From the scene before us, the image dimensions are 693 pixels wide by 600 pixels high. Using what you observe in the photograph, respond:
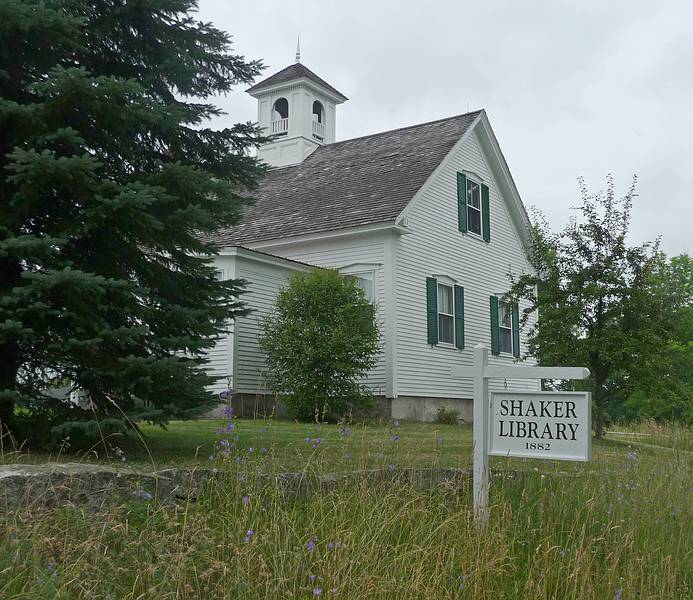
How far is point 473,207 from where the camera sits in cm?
2158

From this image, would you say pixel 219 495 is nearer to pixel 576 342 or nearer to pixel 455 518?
pixel 455 518

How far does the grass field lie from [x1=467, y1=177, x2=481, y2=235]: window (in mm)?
15327

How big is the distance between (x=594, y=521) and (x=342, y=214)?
45.9 feet

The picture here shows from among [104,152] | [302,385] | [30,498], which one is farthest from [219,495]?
[302,385]

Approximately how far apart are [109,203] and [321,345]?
946 cm

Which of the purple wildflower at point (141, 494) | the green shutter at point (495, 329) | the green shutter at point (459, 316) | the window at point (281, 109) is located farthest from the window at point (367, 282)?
the purple wildflower at point (141, 494)

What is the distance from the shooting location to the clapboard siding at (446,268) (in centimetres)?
1848

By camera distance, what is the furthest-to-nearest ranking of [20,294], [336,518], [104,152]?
[104,152] < [20,294] < [336,518]

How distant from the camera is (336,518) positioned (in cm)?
490

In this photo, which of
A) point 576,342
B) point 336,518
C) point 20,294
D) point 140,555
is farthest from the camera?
point 576,342

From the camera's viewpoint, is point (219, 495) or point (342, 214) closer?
point (219, 495)

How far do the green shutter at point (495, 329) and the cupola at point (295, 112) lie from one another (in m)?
8.28

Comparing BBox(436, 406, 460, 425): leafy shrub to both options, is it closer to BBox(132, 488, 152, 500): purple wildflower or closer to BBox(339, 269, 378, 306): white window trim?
BBox(339, 269, 378, 306): white window trim

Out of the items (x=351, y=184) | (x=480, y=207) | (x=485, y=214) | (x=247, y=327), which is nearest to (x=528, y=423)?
(x=247, y=327)
